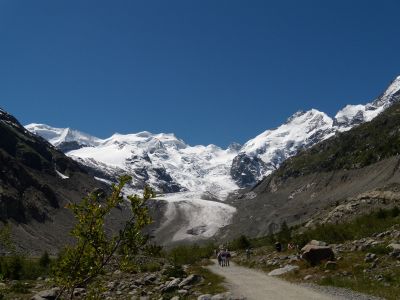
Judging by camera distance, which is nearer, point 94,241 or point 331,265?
point 94,241

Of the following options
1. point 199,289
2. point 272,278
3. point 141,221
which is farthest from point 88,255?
point 272,278

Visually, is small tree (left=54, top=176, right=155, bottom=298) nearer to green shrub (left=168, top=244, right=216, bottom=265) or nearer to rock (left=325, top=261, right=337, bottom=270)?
rock (left=325, top=261, right=337, bottom=270)

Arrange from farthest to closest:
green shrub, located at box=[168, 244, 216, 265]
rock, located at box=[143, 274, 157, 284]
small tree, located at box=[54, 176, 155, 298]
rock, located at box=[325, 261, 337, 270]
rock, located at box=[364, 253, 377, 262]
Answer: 1. green shrub, located at box=[168, 244, 216, 265]
2. rock, located at box=[143, 274, 157, 284]
3. rock, located at box=[325, 261, 337, 270]
4. rock, located at box=[364, 253, 377, 262]
5. small tree, located at box=[54, 176, 155, 298]

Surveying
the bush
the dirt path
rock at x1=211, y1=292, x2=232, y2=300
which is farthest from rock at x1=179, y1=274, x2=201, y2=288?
the bush

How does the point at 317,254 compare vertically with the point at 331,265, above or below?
above

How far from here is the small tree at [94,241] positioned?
431 inches

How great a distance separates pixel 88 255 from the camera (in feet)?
36.2

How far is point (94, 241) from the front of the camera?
11.1m

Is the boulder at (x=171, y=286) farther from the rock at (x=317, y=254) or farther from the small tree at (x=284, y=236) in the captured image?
the small tree at (x=284, y=236)

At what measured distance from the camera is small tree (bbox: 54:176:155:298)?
35.9 feet

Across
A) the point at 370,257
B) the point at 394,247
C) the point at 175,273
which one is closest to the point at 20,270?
the point at 175,273

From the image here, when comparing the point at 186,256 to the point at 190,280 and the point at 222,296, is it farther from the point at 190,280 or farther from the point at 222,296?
the point at 222,296

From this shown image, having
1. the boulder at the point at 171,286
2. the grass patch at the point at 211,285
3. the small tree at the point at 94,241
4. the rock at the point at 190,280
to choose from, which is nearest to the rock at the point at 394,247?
the grass patch at the point at 211,285

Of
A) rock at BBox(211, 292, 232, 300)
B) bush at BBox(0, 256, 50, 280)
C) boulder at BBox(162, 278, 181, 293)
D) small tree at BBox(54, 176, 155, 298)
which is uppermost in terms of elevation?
bush at BBox(0, 256, 50, 280)
